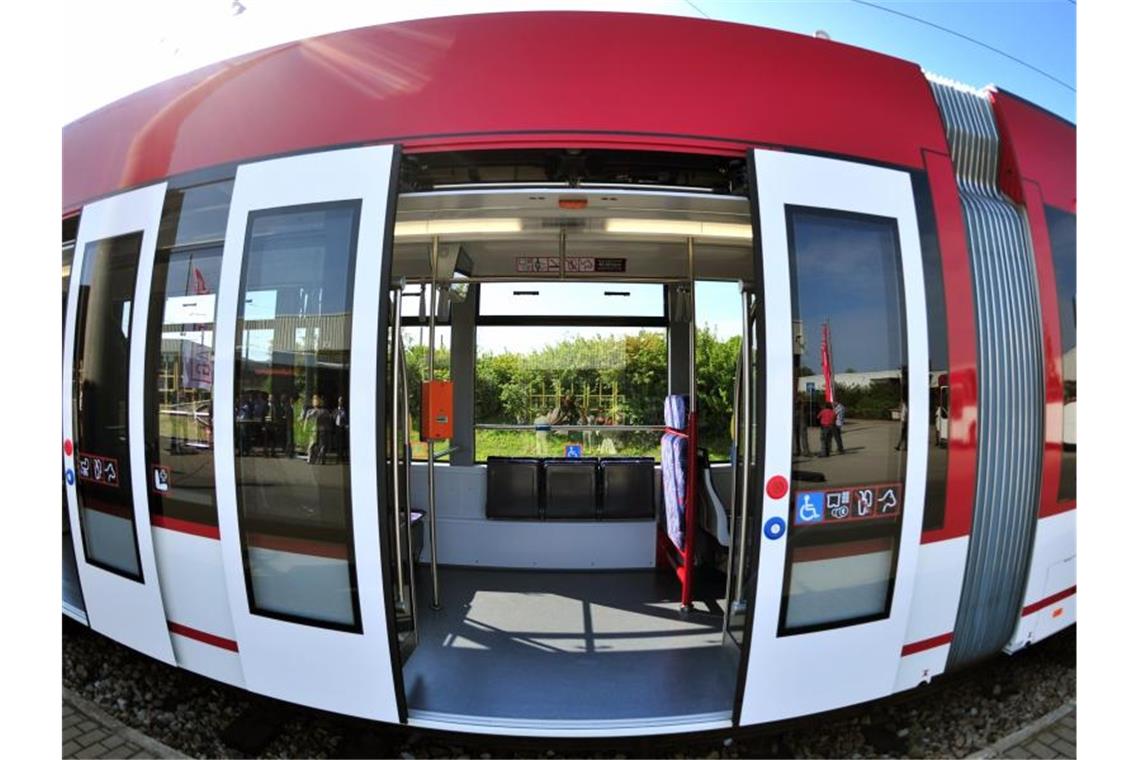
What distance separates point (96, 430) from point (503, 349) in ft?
9.28

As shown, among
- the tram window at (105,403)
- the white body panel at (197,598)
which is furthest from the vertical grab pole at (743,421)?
the tram window at (105,403)

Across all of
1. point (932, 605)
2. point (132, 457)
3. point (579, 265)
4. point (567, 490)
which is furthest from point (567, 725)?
point (579, 265)

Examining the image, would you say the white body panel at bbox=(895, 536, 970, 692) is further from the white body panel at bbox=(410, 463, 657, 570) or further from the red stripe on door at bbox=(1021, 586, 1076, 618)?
the white body panel at bbox=(410, 463, 657, 570)

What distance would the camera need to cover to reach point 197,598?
2.23 metres

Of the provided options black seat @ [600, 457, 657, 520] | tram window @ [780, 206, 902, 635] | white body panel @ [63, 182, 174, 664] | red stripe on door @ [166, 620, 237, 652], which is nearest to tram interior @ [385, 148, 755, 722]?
black seat @ [600, 457, 657, 520]

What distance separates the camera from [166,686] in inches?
103

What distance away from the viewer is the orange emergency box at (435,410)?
279cm

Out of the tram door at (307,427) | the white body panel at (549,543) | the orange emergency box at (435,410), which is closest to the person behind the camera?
the tram door at (307,427)

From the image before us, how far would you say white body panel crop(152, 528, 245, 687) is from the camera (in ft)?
7.14

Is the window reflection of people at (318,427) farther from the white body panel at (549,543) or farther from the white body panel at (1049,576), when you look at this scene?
the white body panel at (1049,576)

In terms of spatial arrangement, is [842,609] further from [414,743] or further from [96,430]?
[96,430]

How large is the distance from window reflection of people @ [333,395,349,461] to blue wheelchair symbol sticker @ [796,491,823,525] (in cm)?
178

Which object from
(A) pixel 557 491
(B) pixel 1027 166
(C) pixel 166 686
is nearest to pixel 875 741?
(A) pixel 557 491

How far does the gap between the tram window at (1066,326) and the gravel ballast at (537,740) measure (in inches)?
41.9
